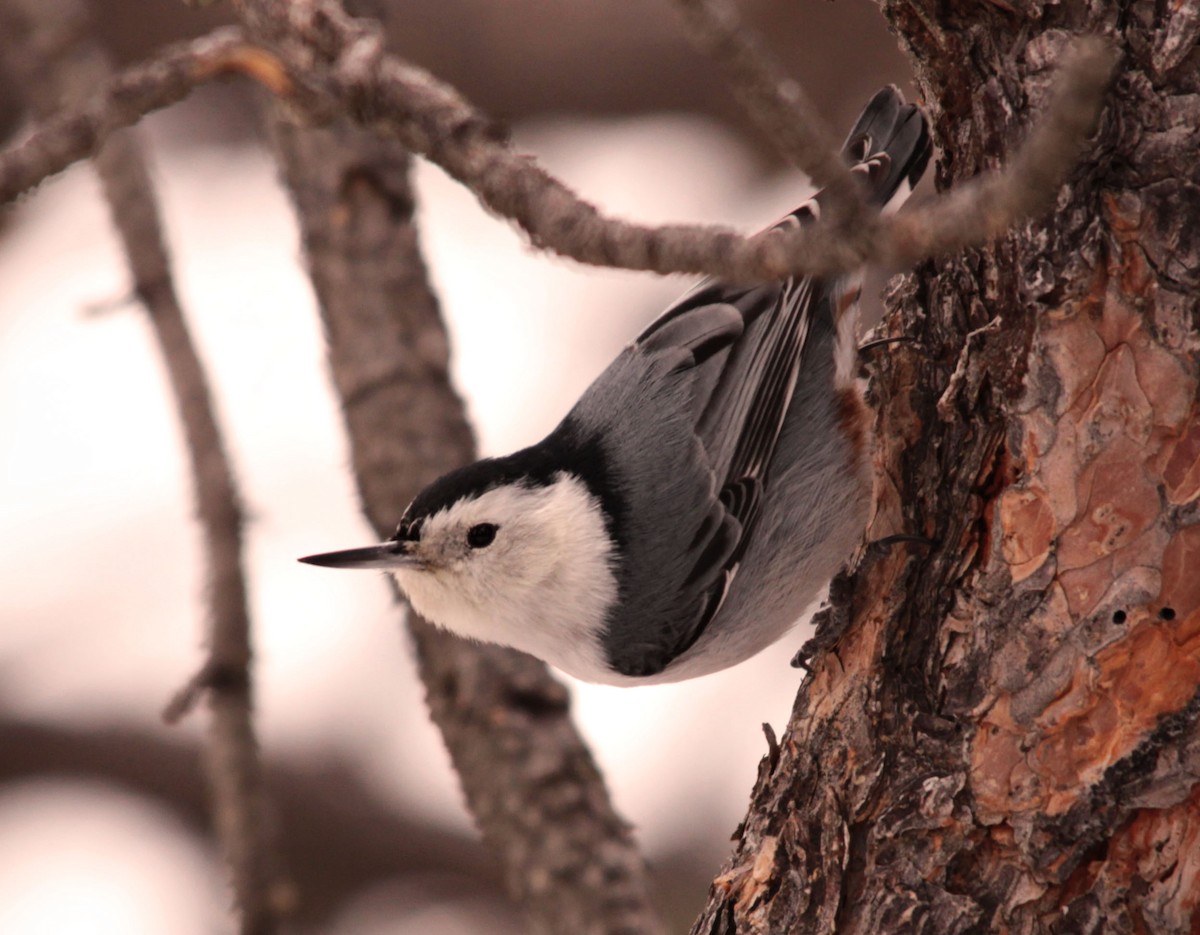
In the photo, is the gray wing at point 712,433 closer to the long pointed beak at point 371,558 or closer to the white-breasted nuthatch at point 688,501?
the white-breasted nuthatch at point 688,501

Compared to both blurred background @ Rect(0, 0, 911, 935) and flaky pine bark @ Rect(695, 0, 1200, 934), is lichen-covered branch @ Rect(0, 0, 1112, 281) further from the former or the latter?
blurred background @ Rect(0, 0, 911, 935)

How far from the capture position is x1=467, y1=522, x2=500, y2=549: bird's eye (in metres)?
1.95

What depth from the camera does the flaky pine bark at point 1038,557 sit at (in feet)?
4.34

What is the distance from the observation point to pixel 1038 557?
143cm

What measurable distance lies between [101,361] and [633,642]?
10.3 ft

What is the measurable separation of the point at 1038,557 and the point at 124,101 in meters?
1.18

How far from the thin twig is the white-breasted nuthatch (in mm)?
430

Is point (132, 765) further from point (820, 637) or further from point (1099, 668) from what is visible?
point (1099, 668)

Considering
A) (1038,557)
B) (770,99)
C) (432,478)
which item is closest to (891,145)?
(1038,557)

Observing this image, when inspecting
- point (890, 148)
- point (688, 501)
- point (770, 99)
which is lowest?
point (770, 99)

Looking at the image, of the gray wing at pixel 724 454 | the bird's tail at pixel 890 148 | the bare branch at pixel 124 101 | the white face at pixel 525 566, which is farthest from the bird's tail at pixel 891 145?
the bare branch at pixel 124 101

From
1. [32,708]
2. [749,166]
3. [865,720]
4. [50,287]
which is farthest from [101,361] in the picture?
[865,720]

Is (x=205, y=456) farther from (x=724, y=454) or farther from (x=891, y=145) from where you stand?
(x=891, y=145)

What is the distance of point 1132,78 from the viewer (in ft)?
4.27
